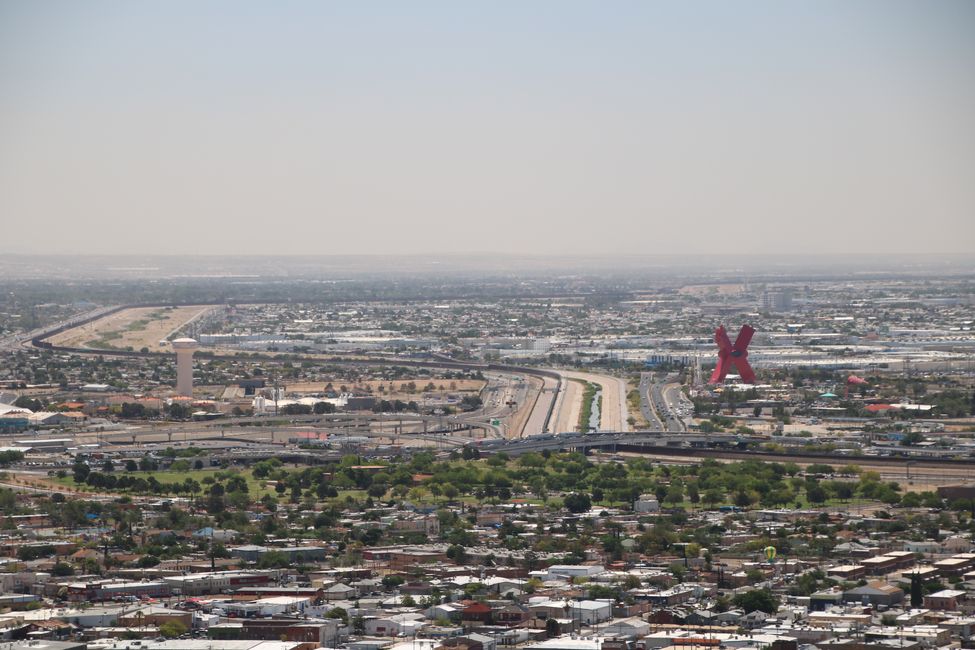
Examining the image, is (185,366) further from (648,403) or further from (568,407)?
(648,403)

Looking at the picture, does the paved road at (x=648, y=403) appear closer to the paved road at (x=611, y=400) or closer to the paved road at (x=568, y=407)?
the paved road at (x=611, y=400)

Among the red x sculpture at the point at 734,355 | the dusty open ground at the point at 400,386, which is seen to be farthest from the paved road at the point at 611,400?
the dusty open ground at the point at 400,386

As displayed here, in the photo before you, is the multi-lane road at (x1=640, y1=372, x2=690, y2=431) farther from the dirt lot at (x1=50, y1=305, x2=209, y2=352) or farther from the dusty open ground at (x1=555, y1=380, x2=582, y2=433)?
the dirt lot at (x1=50, y1=305, x2=209, y2=352)

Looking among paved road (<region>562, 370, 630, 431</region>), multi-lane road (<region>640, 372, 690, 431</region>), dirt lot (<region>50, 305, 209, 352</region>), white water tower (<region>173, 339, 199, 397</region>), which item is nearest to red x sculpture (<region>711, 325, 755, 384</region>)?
multi-lane road (<region>640, 372, 690, 431</region>)

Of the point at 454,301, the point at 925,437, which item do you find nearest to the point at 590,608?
the point at 925,437

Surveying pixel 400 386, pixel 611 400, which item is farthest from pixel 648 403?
pixel 400 386
